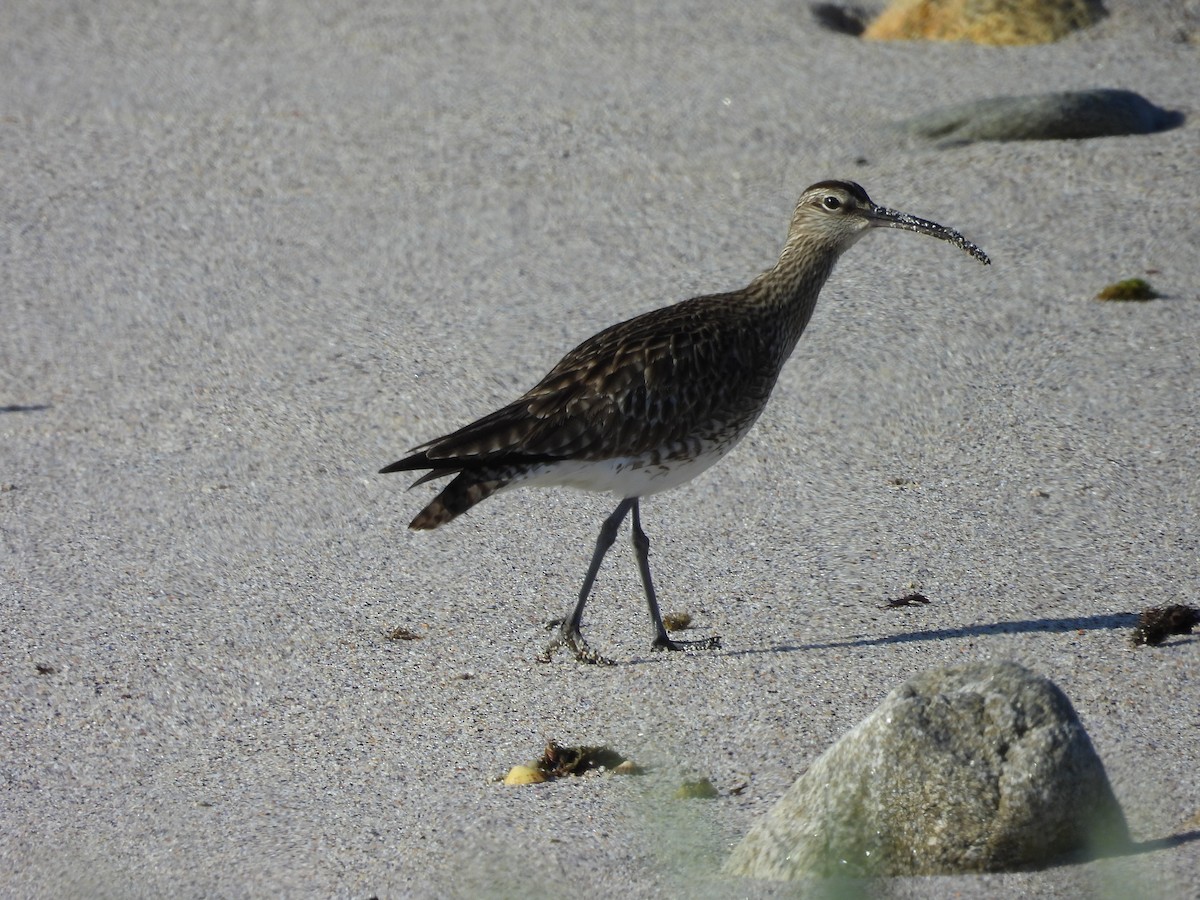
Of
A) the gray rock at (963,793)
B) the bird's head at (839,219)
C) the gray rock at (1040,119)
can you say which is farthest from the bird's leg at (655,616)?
the gray rock at (1040,119)

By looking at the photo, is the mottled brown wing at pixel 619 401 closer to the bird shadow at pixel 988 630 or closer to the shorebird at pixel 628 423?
the shorebird at pixel 628 423

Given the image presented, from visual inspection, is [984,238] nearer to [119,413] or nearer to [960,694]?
[119,413]

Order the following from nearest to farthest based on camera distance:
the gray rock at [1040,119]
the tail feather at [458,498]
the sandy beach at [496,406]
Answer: the sandy beach at [496,406], the tail feather at [458,498], the gray rock at [1040,119]

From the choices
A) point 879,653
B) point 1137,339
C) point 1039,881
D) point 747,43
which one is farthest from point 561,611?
point 747,43

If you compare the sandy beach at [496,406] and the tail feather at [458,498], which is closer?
the sandy beach at [496,406]

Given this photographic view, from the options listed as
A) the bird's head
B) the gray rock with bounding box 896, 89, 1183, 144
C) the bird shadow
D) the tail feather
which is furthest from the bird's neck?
the gray rock with bounding box 896, 89, 1183, 144

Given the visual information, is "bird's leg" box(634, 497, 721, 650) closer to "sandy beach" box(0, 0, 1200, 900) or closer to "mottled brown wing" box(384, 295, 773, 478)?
"sandy beach" box(0, 0, 1200, 900)

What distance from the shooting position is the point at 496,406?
8.11m

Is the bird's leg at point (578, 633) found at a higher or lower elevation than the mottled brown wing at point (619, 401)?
lower

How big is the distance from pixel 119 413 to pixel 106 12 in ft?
20.3

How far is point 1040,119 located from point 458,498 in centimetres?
591

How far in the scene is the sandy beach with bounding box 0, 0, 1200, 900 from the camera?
16.7 ft

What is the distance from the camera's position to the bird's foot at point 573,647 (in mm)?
6055

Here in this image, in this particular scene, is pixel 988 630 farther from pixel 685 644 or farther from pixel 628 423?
pixel 628 423
